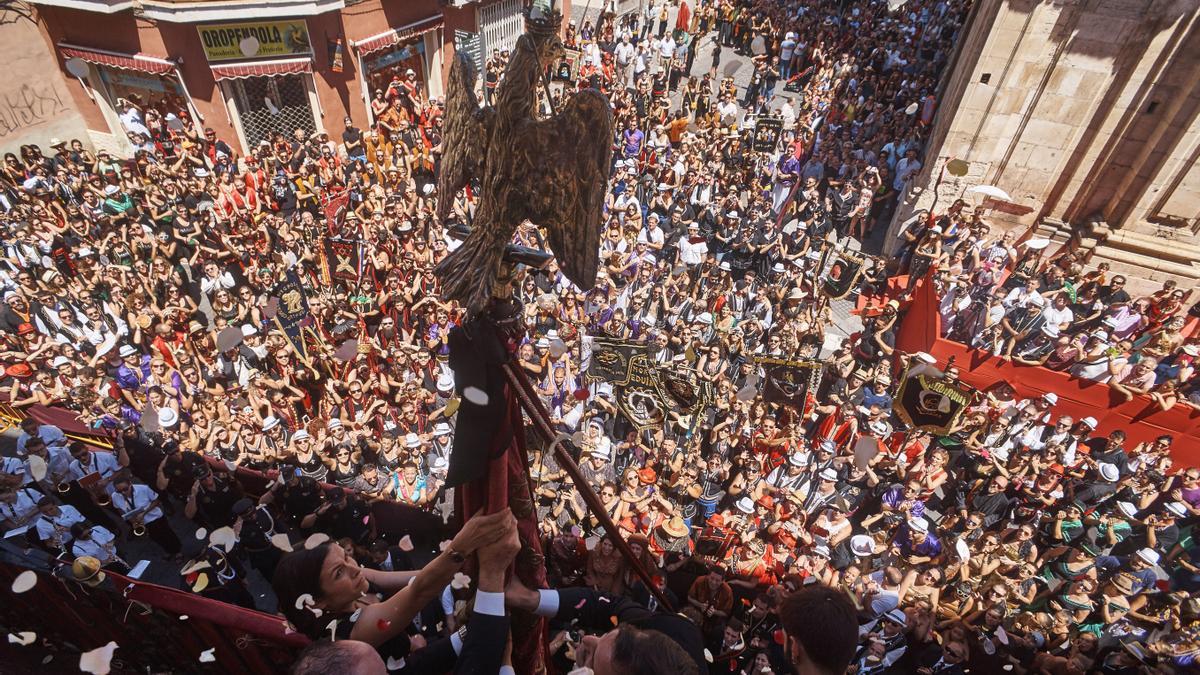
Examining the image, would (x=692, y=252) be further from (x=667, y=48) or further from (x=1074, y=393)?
(x=667, y=48)

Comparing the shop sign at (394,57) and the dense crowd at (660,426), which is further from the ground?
the shop sign at (394,57)

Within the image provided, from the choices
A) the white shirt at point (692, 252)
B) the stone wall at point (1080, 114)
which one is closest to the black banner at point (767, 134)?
the stone wall at point (1080, 114)

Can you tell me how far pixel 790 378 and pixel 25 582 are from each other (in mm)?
7483

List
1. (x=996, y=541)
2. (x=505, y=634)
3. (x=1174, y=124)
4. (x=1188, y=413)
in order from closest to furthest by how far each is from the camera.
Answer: (x=505, y=634), (x=996, y=541), (x=1188, y=413), (x=1174, y=124)

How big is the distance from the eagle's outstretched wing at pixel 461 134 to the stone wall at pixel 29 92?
60.9ft

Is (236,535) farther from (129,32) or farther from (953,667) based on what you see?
(129,32)

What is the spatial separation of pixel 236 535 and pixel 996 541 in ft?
26.3

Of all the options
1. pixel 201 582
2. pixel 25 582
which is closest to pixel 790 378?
pixel 201 582

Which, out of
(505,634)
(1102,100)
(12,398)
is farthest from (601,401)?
(1102,100)

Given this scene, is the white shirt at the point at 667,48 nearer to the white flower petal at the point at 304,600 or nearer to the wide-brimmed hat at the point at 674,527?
the wide-brimmed hat at the point at 674,527

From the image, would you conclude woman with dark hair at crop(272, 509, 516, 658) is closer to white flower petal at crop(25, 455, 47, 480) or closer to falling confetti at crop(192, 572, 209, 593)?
falling confetti at crop(192, 572, 209, 593)

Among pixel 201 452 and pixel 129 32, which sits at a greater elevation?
pixel 129 32

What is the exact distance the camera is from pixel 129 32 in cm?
1430

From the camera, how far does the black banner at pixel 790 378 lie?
25.7 feet
